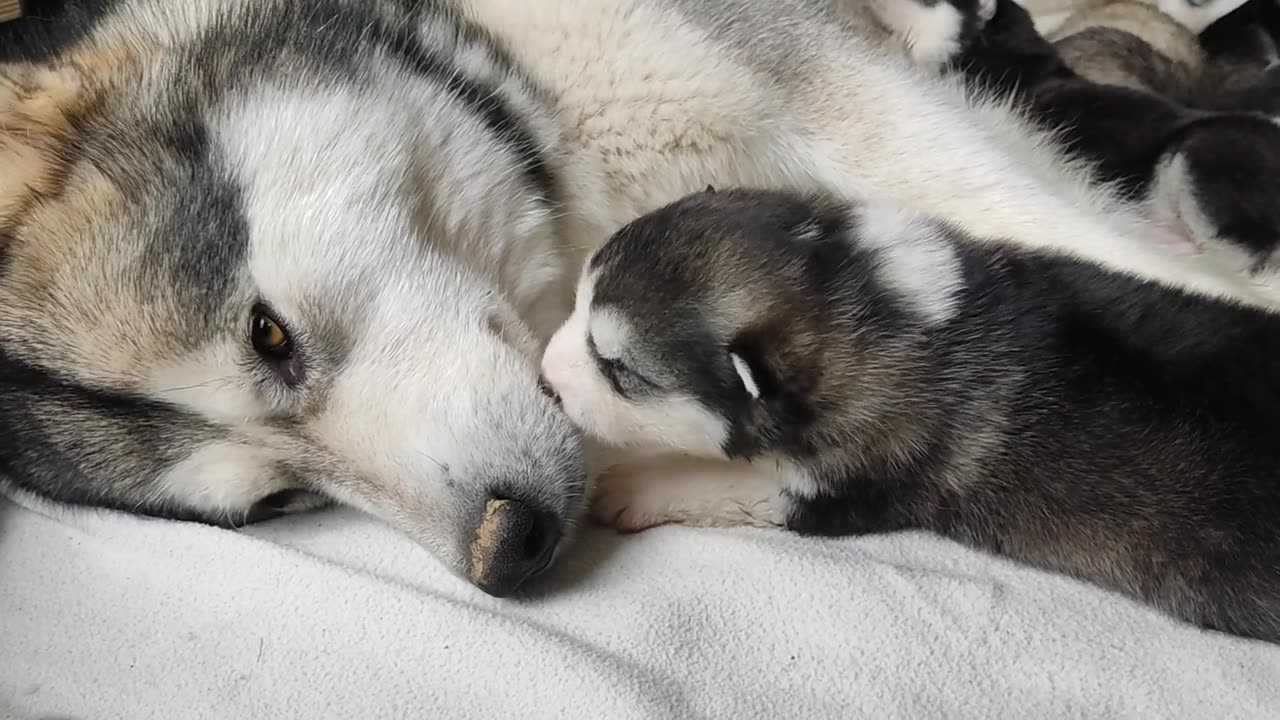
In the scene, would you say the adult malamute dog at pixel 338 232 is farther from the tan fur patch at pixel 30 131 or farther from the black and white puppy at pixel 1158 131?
the black and white puppy at pixel 1158 131

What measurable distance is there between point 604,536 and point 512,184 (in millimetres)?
615

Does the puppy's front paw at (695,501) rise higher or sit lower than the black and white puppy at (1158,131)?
lower

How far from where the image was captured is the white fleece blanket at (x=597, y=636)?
147 cm

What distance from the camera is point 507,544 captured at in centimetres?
150

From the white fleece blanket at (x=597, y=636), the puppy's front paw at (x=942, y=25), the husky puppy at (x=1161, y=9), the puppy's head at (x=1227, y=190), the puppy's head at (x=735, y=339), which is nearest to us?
the white fleece blanket at (x=597, y=636)

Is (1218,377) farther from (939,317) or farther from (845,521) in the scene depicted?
(845,521)

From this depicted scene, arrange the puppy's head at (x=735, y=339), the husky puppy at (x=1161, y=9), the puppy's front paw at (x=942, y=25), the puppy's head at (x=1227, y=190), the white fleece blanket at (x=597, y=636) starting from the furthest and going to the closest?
the husky puppy at (x=1161, y=9)
the puppy's front paw at (x=942, y=25)
the puppy's head at (x=1227, y=190)
the puppy's head at (x=735, y=339)
the white fleece blanket at (x=597, y=636)

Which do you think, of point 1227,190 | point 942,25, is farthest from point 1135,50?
point 1227,190

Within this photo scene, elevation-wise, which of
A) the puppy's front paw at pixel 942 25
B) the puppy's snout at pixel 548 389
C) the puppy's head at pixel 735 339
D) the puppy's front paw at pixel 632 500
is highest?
the puppy's front paw at pixel 942 25

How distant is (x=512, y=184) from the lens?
5.83 feet

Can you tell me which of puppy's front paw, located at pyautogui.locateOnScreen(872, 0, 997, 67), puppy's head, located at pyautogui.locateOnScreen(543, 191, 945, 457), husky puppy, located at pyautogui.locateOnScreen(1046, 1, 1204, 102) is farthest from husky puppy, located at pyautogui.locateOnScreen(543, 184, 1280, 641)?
husky puppy, located at pyautogui.locateOnScreen(1046, 1, 1204, 102)

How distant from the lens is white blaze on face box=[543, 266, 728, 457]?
168 cm

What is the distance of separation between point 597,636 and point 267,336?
2.15ft

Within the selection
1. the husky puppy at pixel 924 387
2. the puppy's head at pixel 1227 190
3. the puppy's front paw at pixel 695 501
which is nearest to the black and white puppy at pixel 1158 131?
the puppy's head at pixel 1227 190
